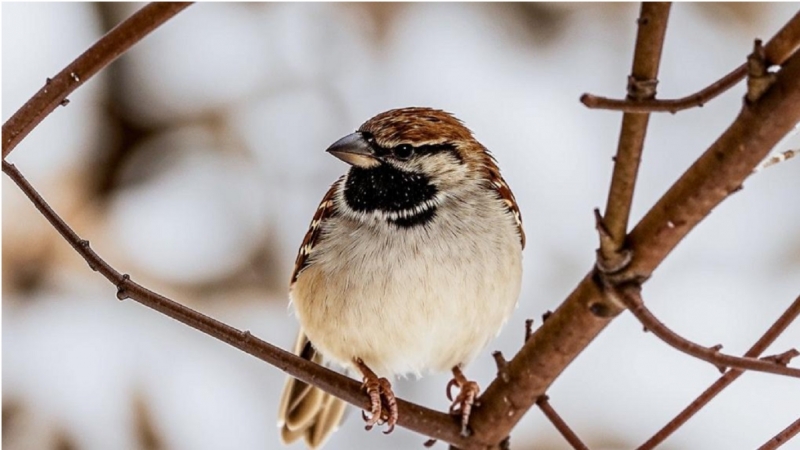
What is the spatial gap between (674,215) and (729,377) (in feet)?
1.51

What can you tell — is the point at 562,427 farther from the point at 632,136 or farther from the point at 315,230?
the point at 315,230

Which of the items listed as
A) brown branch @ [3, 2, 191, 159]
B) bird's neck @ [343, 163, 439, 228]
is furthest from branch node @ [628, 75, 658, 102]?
bird's neck @ [343, 163, 439, 228]

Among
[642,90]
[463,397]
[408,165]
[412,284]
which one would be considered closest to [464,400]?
[463,397]

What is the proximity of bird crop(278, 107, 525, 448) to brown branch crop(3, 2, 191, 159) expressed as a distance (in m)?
0.93

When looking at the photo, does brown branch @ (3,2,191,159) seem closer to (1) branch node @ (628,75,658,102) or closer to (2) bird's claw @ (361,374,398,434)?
(1) branch node @ (628,75,658,102)

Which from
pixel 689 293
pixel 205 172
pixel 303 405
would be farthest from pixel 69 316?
pixel 689 293

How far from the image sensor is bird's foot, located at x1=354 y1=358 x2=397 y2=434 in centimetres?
256

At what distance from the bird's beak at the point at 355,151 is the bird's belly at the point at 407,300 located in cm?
25

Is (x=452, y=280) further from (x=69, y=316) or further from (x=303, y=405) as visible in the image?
(x=69, y=316)

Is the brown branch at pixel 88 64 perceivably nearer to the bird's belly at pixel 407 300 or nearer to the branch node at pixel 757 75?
the branch node at pixel 757 75

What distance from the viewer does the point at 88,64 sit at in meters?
1.71

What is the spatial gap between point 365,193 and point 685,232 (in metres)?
1.25

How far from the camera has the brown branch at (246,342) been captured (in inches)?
77.5

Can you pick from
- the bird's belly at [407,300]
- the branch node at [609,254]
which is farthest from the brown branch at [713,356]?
the bird's belly at [407,300]
